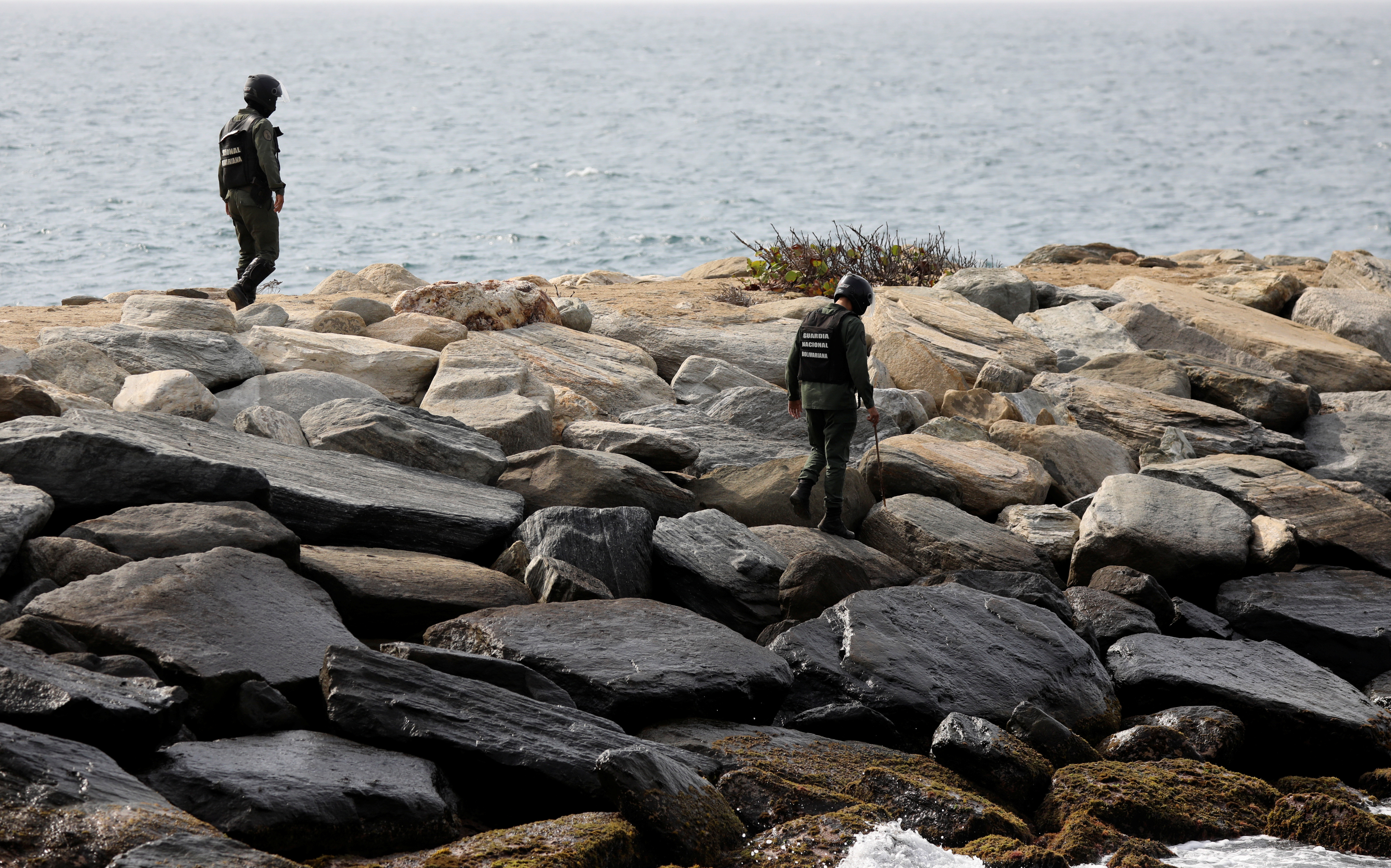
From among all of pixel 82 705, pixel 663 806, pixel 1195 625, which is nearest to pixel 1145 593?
pixel 1195 625

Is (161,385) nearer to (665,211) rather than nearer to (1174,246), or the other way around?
(665,211)

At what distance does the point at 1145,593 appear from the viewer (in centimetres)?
770

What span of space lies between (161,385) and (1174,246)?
33.8 m

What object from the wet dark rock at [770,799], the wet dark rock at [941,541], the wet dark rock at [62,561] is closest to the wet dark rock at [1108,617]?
the wet dark rock at [941,541]

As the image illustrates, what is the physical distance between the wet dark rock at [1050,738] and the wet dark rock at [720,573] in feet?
5.44

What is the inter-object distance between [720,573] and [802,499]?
48.5 inches

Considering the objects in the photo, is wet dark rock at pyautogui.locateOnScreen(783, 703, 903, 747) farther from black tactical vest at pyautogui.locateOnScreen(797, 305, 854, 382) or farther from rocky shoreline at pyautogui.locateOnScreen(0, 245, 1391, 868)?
black tactical vest at pyautogui.locateOnScreen(797, 305, 854, 382)

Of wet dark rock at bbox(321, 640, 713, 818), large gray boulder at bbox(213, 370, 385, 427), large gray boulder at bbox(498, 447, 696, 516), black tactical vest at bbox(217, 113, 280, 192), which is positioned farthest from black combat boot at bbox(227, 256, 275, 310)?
wet dark rock at bbox(321, 640, 713, 818)

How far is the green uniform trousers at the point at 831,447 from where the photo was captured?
784cm

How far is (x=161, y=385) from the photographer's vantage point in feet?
25.8

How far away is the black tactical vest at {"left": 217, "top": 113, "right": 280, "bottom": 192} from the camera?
10.3m

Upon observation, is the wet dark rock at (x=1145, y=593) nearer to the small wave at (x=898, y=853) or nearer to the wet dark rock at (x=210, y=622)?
the small wave at (x=898, y=853)

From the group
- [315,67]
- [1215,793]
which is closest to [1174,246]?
[1215,793]

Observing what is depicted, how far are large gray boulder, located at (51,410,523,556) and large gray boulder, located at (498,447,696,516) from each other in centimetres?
34
